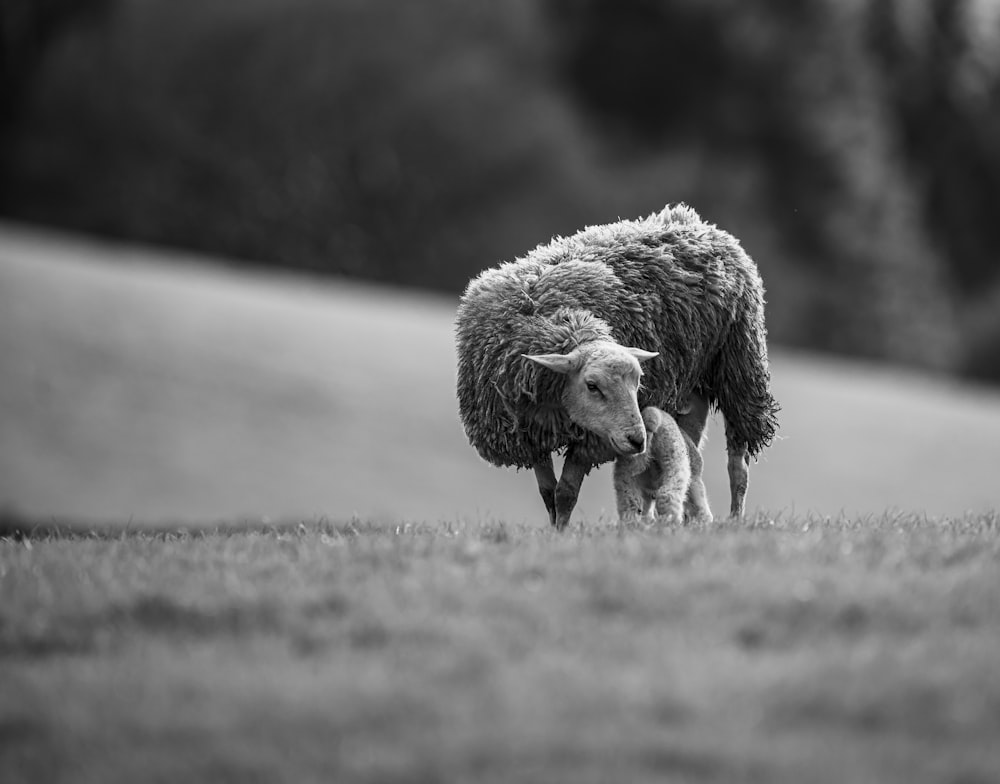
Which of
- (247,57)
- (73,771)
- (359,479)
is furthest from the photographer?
(247,57)

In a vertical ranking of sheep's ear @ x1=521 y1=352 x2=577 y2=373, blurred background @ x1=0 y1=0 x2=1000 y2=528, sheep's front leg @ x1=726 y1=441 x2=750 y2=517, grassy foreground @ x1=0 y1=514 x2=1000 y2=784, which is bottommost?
grassy foreground @ x1=0 y1=514 x2=1000 y2=784

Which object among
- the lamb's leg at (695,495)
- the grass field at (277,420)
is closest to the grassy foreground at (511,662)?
the lamb's leg at (695,495)

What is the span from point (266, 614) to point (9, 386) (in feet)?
76.8

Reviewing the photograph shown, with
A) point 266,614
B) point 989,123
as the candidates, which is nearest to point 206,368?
point 266,614

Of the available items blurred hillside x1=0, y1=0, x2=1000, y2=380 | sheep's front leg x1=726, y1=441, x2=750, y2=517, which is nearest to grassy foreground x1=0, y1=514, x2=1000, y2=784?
sheep's front leg x1=726, y1=441, x2=750, y2=517

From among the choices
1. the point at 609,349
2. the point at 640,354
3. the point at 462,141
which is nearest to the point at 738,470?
the point at 640,354

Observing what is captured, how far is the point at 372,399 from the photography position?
31.0 m

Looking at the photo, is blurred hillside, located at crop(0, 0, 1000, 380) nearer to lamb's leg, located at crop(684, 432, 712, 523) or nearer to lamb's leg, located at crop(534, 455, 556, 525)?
lamb's leg, located at crop(684, 432, 712, 523)

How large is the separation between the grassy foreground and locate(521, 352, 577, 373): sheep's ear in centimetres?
113

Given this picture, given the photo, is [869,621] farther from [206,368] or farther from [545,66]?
[545,66]

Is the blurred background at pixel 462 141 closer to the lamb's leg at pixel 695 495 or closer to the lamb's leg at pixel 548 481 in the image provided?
the lamb's leg at pixel 695 495

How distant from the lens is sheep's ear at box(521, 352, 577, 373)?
28.6ft

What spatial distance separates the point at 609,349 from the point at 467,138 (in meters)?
39.5

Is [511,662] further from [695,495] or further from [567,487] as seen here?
[695,495]
